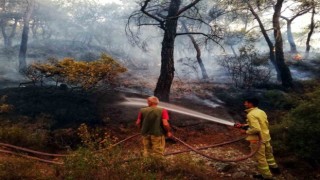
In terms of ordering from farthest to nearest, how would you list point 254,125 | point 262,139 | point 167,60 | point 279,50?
point 279,50 < point 167,60 < point 262,139 < point 254,125

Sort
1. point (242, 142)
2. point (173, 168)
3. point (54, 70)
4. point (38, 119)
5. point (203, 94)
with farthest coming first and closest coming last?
point (203, 94)
point (54, 70)
point (38, 119)
point (242, 142)
point (173, 168)

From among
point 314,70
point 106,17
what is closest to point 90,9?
point 106,17

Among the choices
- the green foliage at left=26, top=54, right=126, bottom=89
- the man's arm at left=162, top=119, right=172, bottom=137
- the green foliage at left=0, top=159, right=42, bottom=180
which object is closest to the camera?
the green foliage at left=0, top=159, right=42, bottom=180

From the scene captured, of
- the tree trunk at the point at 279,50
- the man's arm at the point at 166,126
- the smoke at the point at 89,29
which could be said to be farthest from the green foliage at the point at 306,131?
the smoke at the point at 89,29

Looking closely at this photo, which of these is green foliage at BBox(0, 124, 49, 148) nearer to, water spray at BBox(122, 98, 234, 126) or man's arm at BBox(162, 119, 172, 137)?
man's arm at BBox(162, 119, 172, 137)

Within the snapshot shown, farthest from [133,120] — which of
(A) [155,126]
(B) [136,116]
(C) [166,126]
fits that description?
(C) [166,126]

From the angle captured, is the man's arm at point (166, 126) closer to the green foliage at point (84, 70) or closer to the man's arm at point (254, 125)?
the man's arm at point (254, 125)

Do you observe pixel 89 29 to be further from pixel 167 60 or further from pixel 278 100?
pixel 278 100

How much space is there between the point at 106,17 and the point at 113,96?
39.3 m

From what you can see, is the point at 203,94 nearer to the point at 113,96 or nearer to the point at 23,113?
the point at 113,96

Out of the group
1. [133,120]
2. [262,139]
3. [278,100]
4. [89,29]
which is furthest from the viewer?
[89,29]

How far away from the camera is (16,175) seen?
5.77 metres

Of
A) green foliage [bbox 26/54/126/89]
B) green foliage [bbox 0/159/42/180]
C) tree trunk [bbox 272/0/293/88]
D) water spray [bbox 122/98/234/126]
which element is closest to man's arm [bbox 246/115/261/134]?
water spray [bbox 122/98/234/126]

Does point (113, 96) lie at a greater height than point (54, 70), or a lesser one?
lesser
